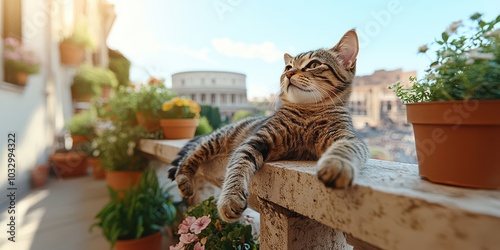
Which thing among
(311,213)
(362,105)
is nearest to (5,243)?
(311,213)

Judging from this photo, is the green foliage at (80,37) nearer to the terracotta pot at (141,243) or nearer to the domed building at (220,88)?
the domed building at (220,88)

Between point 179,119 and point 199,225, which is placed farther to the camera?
point 179,119

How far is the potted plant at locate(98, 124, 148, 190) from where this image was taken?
2.05 metres

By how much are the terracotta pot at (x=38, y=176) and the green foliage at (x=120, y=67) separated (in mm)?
2823

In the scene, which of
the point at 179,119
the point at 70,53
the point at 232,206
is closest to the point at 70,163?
the point at 70,53

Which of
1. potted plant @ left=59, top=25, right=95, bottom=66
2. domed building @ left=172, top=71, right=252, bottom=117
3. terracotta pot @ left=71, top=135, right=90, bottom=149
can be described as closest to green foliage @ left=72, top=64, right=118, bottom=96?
potted plant @ left=59, top=25, right=95, bottom=66

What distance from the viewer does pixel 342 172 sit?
1.35 ft

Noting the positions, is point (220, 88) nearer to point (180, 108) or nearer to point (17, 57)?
point (180, 108)

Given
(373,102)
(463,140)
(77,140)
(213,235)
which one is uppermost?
(373,102)

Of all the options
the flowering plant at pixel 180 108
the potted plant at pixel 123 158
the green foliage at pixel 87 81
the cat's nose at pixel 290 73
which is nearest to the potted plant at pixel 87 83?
the green foliage at pixel 87 81

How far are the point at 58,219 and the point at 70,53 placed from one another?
237cm

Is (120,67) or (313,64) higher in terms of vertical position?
(120,67)

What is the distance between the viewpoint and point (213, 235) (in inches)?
Result: 34.7

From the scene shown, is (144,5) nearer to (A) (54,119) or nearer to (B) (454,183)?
(B) (454,183)
